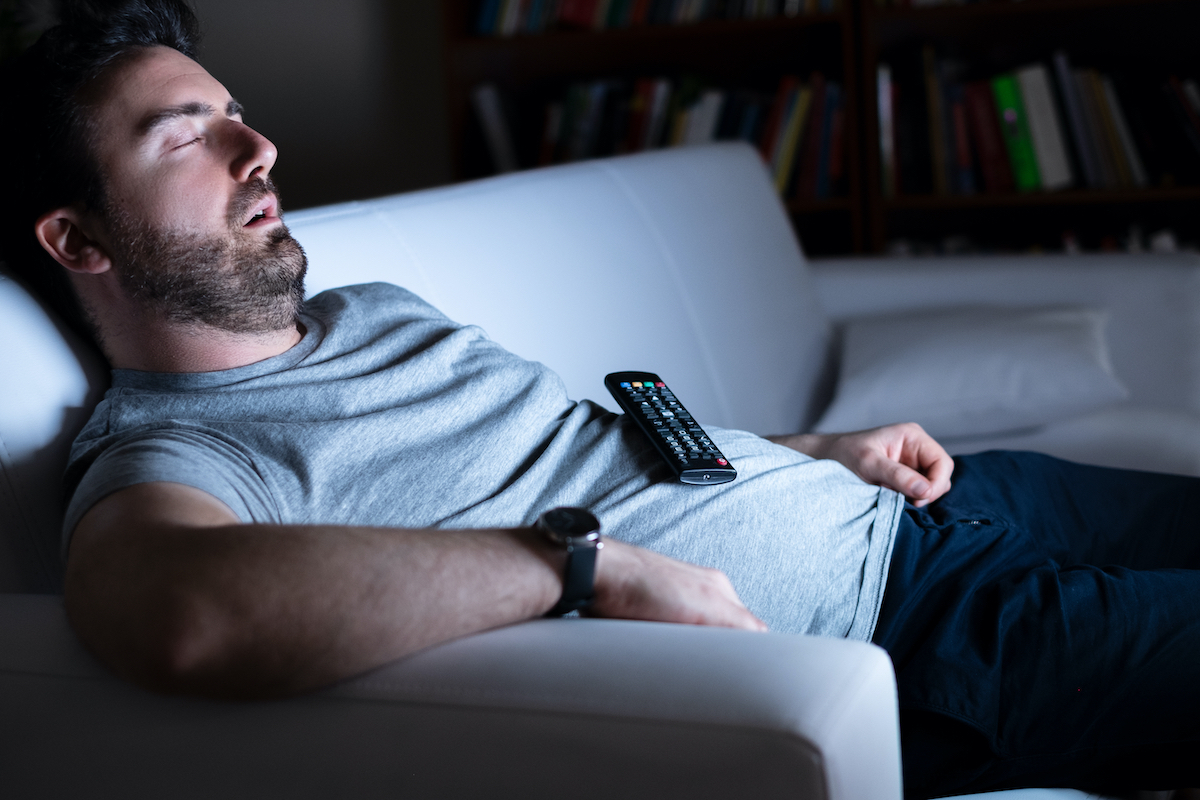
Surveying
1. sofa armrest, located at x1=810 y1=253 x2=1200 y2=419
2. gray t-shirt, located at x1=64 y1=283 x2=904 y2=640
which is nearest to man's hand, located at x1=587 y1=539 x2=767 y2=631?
gray t-shirt, located at x1=64 y1=283 x2=904 y2=640

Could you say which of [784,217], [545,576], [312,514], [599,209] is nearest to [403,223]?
[599,209]

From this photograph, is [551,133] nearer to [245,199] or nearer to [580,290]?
[580,290]

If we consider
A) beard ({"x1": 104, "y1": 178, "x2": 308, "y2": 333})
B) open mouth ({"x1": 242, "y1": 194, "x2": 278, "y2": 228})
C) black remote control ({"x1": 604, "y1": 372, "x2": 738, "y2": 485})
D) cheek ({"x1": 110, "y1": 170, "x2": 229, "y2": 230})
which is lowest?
black remote control ({"x1": 604, "y1": 372, "x2": 738, "y2": 485})

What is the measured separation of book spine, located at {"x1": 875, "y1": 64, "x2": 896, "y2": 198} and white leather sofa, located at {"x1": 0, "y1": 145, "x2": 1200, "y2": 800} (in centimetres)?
118

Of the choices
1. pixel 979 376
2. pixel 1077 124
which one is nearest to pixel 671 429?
pixel 979 376

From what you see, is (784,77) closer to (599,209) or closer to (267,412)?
(599,209)

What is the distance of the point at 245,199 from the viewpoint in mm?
986

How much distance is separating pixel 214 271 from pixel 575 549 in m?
0.47

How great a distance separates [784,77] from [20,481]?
8.15ft

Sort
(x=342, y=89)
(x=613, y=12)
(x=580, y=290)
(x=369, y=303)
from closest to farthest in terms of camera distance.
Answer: (x=369, y=303) < (x=580, y=290) < (x=613, y=12) < (x=342, y=89)

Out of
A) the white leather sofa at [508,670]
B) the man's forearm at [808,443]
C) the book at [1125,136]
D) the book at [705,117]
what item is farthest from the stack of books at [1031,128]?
the man's forearm at [808,443]

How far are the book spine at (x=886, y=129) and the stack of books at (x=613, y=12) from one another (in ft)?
0.72

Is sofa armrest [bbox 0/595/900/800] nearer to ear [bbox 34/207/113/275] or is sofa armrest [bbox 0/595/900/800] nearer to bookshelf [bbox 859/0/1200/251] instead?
ear [bbox 34/207/113/275]

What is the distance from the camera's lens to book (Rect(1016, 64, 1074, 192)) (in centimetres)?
261
